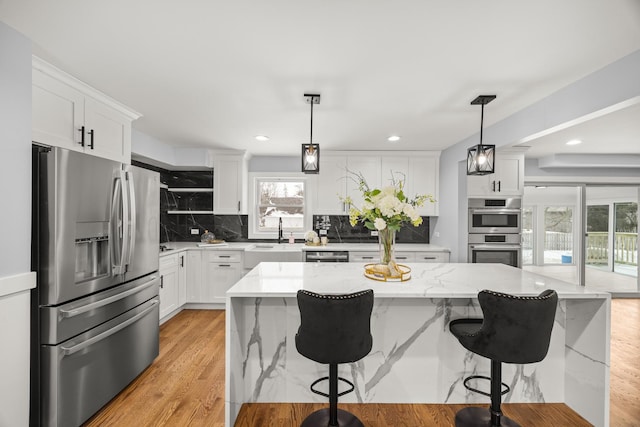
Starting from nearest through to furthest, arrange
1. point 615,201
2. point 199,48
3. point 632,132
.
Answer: point 199,48
point 632,132
point 615,201

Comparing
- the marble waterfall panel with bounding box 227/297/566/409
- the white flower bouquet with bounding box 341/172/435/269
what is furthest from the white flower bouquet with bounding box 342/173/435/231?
the marble waterfall panel with bounding box 227/297/566/409

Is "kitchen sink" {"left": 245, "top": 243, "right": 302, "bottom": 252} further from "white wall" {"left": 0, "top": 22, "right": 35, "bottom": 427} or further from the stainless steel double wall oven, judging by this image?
"white wall" {"left": 0, "top": 22, "right": 35, "bottom": 427}

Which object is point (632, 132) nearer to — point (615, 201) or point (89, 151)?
point (615, 201)

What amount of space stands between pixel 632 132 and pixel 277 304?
14.2 feet

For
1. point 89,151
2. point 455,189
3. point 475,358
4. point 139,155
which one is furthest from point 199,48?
point 455,189

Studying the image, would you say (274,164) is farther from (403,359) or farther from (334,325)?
(334,325)

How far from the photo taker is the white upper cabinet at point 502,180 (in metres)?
4.23

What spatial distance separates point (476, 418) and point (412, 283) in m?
0.97

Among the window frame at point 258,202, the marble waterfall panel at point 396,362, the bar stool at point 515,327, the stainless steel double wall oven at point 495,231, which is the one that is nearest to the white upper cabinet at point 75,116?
the marble waterfall panel at point 396,362

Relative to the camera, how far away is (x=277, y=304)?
232 centimetres

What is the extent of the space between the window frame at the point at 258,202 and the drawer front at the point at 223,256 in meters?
0.64

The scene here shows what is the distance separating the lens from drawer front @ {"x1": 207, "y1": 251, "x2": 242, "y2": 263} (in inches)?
179

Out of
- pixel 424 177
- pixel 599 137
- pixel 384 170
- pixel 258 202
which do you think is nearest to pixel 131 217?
pixel 258 202

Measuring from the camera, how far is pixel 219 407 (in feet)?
7.57
